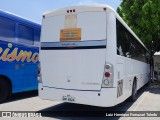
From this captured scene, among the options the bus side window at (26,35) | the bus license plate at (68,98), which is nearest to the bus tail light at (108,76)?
the bus license plate at (68,98)

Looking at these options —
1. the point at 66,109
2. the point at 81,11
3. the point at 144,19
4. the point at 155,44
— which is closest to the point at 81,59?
the point at 81,11

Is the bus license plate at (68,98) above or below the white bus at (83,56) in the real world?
below

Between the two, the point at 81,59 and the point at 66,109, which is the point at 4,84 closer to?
the point at 66,109

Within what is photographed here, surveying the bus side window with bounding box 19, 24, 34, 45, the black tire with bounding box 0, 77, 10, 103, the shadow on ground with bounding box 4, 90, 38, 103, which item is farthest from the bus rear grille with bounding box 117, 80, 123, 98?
the shadow on ground with bounding box 4, 90, 38, 103

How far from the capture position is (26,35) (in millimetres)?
10180

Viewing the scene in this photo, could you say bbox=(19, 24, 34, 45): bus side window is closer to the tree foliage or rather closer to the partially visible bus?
the partially visible bus

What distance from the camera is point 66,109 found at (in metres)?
8.48

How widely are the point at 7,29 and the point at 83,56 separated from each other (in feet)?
11.4

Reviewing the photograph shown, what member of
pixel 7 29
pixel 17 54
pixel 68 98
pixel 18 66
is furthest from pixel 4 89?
pixel 68 98

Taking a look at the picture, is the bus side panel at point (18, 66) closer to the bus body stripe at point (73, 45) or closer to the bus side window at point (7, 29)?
the bus side window at point (7, 29)

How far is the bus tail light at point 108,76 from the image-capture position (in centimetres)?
679

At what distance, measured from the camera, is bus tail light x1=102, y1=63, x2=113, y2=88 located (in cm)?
679

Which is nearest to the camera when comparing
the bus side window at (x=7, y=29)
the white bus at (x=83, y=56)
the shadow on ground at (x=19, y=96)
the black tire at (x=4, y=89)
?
the white bus at (x=83, y=56)

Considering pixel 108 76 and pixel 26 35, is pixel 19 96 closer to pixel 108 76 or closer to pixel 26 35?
pixel 26 35
